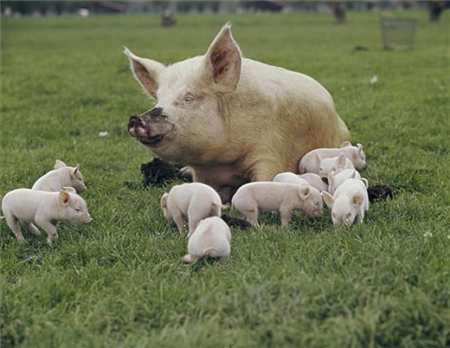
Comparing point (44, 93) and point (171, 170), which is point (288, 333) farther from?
point (44, 93)

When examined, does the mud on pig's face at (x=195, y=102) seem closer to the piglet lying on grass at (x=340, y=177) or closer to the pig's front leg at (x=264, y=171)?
the pig's front leg at (x=264, y=171)

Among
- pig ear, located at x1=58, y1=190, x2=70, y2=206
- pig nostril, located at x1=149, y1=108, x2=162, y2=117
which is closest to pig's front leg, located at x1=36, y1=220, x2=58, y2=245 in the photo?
pig ear, located at x1=58, y1=190, x2=70, y2=206

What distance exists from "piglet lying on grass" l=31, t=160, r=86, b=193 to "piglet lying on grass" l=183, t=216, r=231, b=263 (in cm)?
163

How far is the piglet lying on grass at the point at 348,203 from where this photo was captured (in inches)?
173

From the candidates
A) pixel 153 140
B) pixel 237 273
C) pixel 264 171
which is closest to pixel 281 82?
pixel 264 171

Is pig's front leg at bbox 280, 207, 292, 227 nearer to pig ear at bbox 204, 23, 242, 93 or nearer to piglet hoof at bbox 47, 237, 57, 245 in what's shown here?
pig ear at bbox 204, 23, 242, 93

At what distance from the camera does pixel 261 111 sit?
5.45 metres

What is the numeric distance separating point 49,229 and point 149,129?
36.8 inches

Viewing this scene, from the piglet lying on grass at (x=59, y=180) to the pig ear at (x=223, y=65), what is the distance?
125 cm

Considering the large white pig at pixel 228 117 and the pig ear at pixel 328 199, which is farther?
the large white pig at pixel 228 117

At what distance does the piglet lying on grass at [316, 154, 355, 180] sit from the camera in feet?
17.2

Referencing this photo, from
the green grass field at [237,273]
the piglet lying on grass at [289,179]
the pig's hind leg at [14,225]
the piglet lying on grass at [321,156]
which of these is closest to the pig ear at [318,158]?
the piglet lying on grass at [321,156]

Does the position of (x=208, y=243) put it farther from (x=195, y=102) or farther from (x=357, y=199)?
(x=195, y=102)

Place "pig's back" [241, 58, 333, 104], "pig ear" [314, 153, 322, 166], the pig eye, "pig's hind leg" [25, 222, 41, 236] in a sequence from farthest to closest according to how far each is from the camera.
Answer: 1. "pig's back" [241, 58, 333, 104]
2. "pig ear" [314, 153, 322, 166]
3. the pig eye
4. "pig's hind leg" [25, 222, 41, 236]
